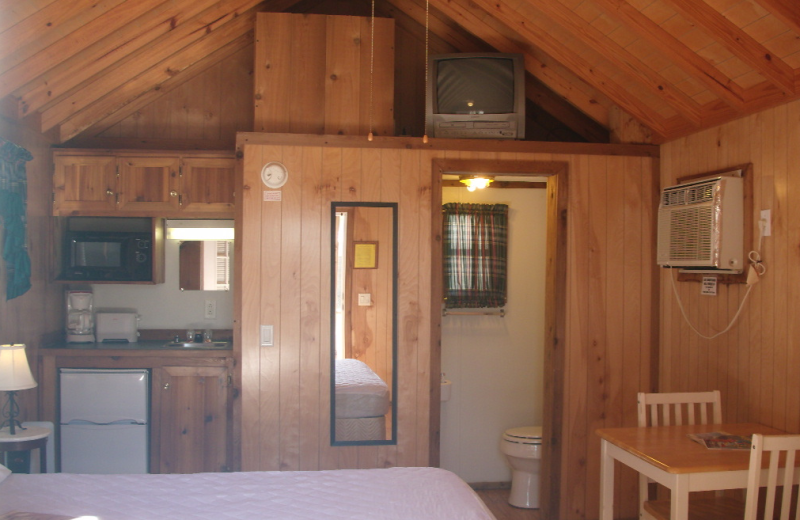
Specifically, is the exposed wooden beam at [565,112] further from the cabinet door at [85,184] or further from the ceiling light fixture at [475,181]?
the cabinet door at [85,184]

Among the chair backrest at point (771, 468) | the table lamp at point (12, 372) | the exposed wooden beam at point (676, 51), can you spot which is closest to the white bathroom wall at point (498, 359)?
the exposed wooden beam at point (676, 51)

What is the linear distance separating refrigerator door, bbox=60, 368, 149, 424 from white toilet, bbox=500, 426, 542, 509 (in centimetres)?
236

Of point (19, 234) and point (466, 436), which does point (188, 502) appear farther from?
point (466, 436)

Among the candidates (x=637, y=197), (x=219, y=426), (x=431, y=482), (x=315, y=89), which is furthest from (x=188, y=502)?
(x=637, y=197)

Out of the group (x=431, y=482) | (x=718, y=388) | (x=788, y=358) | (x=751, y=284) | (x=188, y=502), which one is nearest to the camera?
(x=188, y=502)

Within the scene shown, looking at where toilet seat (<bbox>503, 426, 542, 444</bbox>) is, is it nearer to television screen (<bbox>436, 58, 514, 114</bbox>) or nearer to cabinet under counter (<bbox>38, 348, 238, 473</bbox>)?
cabinet under counter (<bbox>38, 348, 238, 473</bbox>)

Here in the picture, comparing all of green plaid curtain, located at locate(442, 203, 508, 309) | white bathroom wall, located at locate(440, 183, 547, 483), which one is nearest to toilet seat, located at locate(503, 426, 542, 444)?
white bathroom wall, located at locate(440, 183, 547, 483)

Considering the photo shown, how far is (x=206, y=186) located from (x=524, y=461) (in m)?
2.75

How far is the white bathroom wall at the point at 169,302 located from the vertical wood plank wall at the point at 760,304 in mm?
3095

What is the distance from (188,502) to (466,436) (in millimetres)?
2750

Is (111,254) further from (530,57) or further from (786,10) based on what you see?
(786,10)

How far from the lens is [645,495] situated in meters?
2.88

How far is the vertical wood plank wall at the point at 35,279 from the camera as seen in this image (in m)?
3.60

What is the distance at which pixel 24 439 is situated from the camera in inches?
126
